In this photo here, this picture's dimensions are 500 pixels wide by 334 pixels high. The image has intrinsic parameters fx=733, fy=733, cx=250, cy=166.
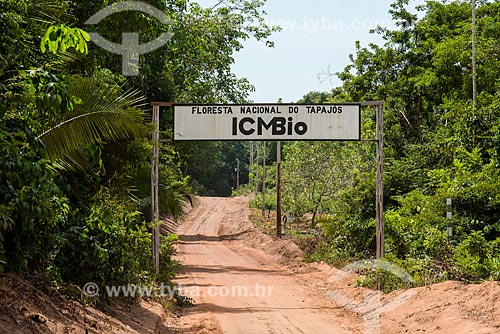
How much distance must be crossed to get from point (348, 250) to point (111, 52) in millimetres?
13041

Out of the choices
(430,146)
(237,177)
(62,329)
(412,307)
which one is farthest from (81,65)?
(237,177)

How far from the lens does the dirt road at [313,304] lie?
39.1 ft

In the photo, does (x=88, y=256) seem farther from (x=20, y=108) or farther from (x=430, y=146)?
(x=430, y=146)

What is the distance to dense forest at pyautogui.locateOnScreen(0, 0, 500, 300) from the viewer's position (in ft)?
25.1

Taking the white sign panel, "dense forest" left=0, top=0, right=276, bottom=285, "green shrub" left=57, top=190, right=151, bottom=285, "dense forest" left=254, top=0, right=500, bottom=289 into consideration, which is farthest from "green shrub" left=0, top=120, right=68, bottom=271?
"dense forest" left=254, top=0, right=500, bottom=289

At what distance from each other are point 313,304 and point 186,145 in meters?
12.7

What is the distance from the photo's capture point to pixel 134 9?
1402cm

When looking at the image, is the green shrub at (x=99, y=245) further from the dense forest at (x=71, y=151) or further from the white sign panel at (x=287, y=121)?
the white sign panel at (x=287, y=121)

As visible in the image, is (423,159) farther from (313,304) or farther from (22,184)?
(22,184)

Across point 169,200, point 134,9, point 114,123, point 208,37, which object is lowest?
point 169,200

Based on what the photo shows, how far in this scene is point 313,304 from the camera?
16625 mm

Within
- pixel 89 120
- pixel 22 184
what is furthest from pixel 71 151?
pixel 22 184

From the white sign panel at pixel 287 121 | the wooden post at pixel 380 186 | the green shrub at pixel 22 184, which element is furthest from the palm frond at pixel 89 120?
the wooden post at pixel 380 186

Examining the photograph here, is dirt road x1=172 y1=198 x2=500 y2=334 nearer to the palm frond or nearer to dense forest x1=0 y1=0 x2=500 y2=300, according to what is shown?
dense forest x1=0 y1=0 x2=500 y2=300
